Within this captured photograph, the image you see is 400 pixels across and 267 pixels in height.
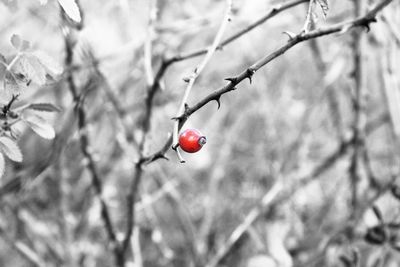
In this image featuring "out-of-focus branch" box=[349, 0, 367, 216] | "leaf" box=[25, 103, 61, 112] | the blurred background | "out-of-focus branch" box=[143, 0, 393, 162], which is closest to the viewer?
"out-of-focus branch" box=[143, 0, 393, 162]

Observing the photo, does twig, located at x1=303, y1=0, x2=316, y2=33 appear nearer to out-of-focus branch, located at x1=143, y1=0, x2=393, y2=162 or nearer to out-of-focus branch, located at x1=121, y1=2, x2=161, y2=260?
out-of-focus branch, located at x1=143, y1=0, x2=393, y2=162

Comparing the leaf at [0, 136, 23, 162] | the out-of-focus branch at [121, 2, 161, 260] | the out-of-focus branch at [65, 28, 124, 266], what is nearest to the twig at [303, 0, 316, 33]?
the out-of-focus branch at [121, 2, 161, 260]

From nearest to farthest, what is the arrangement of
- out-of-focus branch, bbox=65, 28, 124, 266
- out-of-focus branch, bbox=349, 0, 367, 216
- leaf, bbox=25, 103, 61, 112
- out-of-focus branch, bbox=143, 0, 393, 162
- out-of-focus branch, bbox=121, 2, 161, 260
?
out-of-focus branch, bbox=143, 0, 393, 162
leaf, bbox=25, 103, 61, 112
out-of-focus branch, bbox=121, 2, 161, 260
out-of-focus branch, bbox=65, 28, 124, 266
out-of-focus branch, bbox=349, 0, 367, 216

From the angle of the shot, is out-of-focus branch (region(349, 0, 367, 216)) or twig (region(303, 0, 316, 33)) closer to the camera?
twig (region(303, 0, 316, 33))

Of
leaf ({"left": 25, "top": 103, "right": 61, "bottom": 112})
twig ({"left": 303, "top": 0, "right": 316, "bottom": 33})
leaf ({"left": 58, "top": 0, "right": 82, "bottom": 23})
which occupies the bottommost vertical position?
twig ({"left": 303, "top": 0, "right": 316, "bottom": 33})

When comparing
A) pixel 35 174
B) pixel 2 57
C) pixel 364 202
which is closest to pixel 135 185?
pixel 35 174

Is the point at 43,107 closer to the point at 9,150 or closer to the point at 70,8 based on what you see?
the point at 9,150

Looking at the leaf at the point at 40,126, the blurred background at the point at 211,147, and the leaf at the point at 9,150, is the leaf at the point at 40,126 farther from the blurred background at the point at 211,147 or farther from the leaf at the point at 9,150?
the blurred background at the point at 211,147
